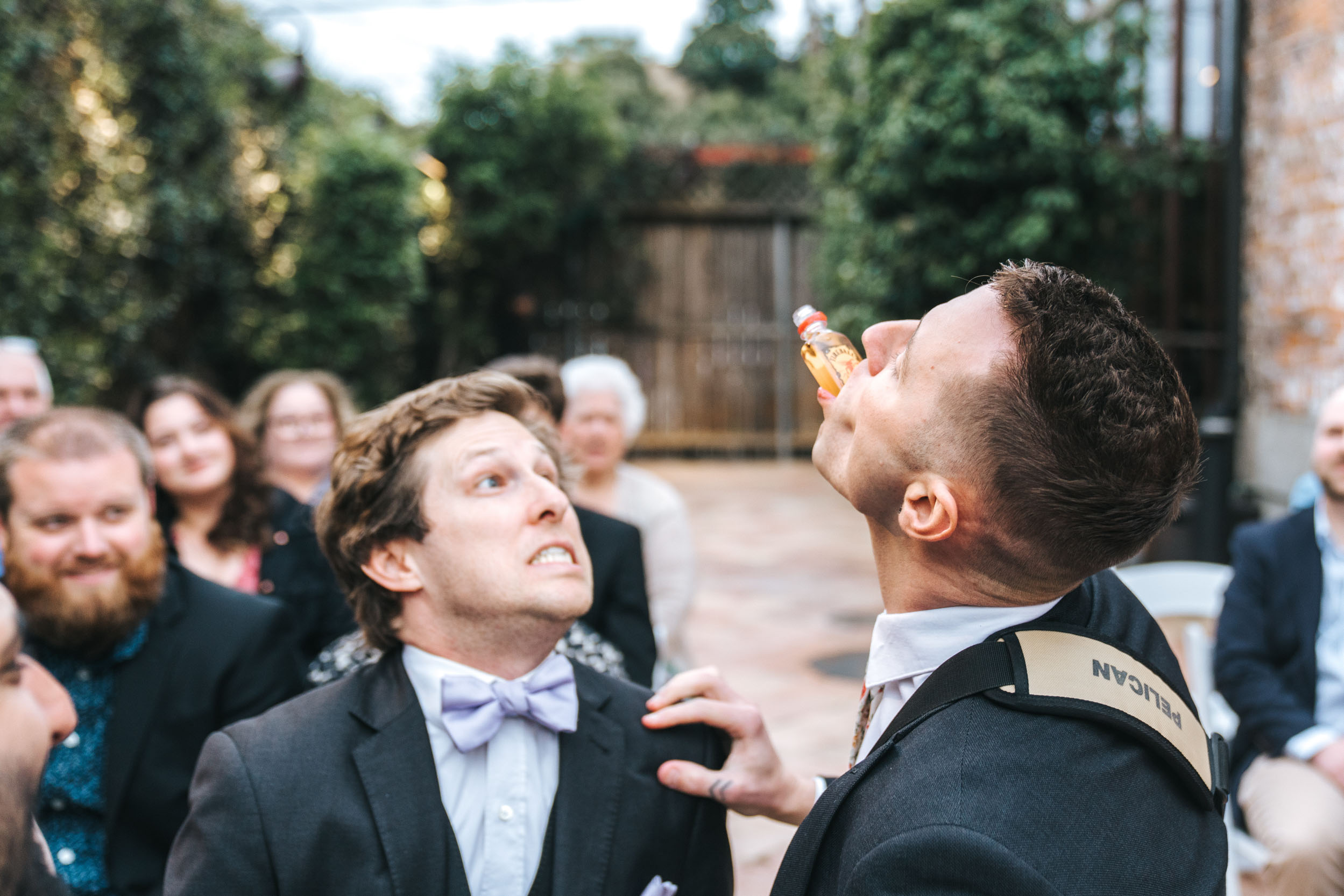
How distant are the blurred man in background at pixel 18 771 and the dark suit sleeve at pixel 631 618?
1647mm

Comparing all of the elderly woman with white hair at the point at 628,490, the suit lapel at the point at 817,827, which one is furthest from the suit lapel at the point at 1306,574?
the suit lapel at the point at 817,827

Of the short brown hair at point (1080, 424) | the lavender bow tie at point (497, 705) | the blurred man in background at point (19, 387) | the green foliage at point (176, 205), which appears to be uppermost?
the green foliage at point (176, 205)

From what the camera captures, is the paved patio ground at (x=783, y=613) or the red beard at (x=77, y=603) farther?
the paved patio ground at (x=783, y=613)

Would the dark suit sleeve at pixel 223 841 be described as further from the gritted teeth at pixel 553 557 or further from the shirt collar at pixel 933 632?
the shirt collar at pixel 933 632

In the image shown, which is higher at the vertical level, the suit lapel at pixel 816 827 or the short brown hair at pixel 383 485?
the short brown hair at pixel 383 485

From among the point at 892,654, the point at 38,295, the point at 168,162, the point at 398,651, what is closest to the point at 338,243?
the point at 168,162

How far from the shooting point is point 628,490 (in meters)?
4.07

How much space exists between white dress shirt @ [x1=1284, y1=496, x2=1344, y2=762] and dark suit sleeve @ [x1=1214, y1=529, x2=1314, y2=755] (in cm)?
5

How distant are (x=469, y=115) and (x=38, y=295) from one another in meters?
6.60

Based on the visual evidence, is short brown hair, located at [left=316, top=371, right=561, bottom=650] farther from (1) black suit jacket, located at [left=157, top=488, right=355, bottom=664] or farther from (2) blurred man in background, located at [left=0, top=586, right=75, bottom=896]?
(1) black suit jacket, located at [left=157, top=488, right=355, bottom=664]

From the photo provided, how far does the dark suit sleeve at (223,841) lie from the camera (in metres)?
1.46

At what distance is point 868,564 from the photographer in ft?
27.3

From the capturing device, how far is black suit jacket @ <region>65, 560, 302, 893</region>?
7.04 ft

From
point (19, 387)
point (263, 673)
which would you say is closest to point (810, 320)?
point (263, 673)
